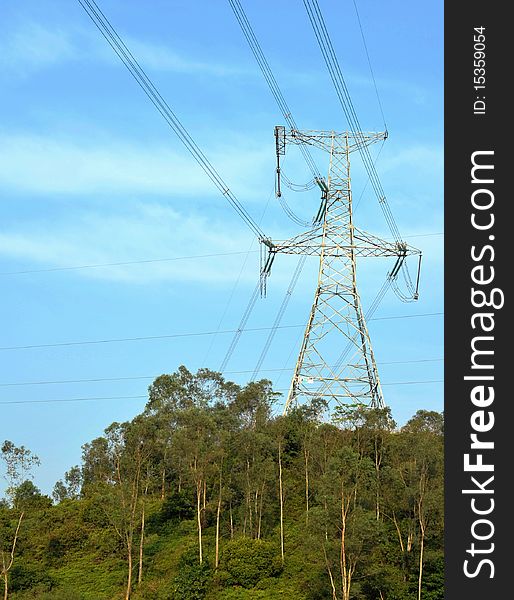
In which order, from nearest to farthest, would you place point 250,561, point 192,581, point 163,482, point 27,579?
point 192,581 → point 250,561 → point 27,579 → point 163,482

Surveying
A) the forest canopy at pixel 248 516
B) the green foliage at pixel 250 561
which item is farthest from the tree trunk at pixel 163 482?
the green foliage at pixel 250 561

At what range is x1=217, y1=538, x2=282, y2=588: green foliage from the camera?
51938 millimetres

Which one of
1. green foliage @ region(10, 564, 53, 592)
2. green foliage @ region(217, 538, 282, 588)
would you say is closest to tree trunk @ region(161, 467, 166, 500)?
green foliage @ region(10, 564, 53, 592)

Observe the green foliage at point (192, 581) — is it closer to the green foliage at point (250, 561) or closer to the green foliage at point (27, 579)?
the green foliage at point (250, 561)

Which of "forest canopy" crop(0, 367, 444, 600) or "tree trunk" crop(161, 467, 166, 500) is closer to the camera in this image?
"forest canopy" crop(0, 367, 444, 600)

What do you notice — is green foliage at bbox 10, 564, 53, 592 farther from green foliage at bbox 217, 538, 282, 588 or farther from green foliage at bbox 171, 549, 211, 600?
green foliage at bbox 217, 538, 282, 588

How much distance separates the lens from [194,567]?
52.7 metres

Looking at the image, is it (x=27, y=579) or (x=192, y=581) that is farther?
(x=27, y=579)

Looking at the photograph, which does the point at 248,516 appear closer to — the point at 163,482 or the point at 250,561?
the point at 250,561

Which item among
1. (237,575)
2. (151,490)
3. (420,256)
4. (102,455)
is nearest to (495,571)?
(237,575)

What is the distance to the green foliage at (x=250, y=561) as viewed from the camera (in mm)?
51938

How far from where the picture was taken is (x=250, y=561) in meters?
52.5

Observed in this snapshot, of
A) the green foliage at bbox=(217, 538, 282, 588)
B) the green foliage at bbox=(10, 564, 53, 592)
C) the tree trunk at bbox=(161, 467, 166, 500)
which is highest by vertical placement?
the tree trunk at bbox=(161, 467, 166, 500)

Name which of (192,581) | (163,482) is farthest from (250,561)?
(163,482)
